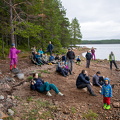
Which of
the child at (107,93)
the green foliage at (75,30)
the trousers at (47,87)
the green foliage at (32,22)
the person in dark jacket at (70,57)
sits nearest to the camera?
the child at (107,93)

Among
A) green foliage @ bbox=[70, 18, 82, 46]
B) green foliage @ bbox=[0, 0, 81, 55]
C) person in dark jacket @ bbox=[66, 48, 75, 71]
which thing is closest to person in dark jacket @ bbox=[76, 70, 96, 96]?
person in dark jacket @ bbox=[66, 48, 75, 71]

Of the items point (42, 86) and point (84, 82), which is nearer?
point (42, 86)

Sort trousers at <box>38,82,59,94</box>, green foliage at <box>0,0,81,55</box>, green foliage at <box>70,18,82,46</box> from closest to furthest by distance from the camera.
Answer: trousers at <box>38,82,59,94</box>, green foliage at <box>0,0,81,55</box>, green foliage at <box>70,18,82,46</box>

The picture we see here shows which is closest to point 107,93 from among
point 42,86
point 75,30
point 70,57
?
point 42,86

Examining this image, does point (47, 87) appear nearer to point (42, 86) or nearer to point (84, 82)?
point (42, 86)

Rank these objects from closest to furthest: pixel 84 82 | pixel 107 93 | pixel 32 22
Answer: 1. pixel 107 93
2. pixel 84 82
3. pixel 32 22

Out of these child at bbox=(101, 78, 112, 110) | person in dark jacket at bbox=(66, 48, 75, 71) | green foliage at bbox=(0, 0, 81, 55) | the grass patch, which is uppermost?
green foliage at bbox=(0, 0, 81, 55)

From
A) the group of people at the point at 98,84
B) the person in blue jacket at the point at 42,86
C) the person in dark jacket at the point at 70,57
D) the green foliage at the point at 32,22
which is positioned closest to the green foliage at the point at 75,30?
the green foliage at the point at 32,22

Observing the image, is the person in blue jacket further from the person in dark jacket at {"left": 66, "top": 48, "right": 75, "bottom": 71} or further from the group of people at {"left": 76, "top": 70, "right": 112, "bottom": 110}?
the person in dark jacket at {"left": 66, "top": 48, "right": 75, "bottom": 71}

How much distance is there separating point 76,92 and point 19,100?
2979 mm

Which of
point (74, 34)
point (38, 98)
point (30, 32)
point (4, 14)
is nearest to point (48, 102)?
point (38, 98)

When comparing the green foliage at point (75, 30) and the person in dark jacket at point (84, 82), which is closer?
the person in dark jacket at point (84, 82)

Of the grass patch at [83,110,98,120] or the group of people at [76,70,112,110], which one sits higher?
the group of people at [76,70,112,110]

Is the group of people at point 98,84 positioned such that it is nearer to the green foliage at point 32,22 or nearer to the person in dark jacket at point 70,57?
the person in dark jacket at point 70,57
